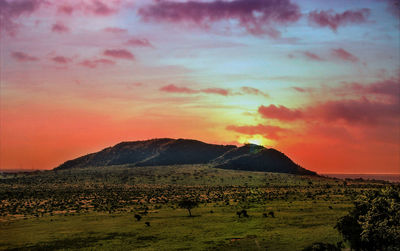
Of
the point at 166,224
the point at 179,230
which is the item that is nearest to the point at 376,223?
the point at 179,230

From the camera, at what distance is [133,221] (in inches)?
3123

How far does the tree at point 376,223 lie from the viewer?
132 ft

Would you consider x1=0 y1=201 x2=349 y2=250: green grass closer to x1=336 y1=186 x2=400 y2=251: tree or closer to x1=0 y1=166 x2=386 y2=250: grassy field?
x1=0 y1=166 x2=386 y2=250: grassy field

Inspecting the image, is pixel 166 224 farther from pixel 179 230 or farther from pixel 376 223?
pixel 376 223

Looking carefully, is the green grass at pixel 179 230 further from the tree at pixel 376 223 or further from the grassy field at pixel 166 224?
the tree at pixel 376 223

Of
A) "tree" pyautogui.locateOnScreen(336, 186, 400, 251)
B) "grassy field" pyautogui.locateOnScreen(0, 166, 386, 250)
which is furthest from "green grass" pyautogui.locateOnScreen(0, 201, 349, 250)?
"tree" pyautogui.locateOnScreen(336, 186, 400, 251)

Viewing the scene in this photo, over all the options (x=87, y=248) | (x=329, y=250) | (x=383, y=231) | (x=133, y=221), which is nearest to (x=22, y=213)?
(x=133, y=221)

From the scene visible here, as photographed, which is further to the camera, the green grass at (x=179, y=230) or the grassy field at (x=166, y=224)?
the grassy field at (x=166, y=224)

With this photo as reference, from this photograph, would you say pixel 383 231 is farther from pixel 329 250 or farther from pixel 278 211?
pixel 278 211

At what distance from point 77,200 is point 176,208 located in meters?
36.1

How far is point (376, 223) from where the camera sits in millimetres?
41062

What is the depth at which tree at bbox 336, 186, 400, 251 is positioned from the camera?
132 ft

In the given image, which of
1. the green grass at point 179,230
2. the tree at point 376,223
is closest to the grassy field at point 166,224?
the green grass at point 179,230

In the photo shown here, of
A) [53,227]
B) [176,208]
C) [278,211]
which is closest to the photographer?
[53,227]
